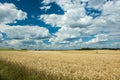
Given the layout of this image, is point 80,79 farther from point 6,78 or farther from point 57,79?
point 6,78

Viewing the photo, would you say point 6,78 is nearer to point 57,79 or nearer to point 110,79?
point 57,79

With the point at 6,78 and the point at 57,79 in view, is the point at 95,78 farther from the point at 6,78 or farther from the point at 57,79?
the point at 6,78

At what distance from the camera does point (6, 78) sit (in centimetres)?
1321

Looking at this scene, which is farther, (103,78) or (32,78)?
(103,78)

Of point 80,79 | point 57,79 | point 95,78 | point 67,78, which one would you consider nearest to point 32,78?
point 57,79

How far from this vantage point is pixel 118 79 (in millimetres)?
13680

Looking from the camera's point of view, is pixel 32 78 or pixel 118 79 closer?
pixel 32 78

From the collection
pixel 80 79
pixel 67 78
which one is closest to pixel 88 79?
pixel 80 79

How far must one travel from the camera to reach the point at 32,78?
12.8 m

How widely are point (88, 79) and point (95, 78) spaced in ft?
2.19

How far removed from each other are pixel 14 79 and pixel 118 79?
7526 millimetres

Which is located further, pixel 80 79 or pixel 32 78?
pixel 80 79

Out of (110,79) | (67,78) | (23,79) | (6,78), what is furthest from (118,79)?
(6,78)

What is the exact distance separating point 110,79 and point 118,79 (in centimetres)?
63
